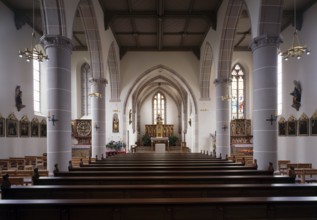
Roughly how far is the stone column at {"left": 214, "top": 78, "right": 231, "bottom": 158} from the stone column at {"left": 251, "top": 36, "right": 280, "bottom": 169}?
20.0 feet

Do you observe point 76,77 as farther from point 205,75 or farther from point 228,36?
point 228,36

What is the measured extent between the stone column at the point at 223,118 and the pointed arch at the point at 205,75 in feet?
15.8

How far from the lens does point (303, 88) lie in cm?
1455

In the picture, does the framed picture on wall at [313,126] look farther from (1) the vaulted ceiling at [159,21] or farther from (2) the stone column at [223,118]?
(1) the vaulted ceiling at [159,21]

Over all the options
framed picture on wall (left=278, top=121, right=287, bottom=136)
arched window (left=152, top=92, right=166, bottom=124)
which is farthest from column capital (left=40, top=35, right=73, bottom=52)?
arched window (left=152, top=92, right=166, bottom=124)

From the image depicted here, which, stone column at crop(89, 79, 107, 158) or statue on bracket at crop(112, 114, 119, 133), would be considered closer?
stone column at crop(89, 79, 107, 158)

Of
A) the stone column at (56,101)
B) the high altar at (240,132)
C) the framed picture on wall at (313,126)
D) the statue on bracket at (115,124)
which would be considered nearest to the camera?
the stone column at (56,101)

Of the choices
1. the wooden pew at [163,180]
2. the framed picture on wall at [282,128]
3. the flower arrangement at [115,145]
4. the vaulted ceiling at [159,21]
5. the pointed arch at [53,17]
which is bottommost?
the flower arrangement at [115,145]

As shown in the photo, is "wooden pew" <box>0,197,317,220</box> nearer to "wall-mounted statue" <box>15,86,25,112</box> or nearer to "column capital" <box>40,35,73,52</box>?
"column capital" <box>40,35,73,52</box>

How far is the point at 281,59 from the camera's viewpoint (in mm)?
17156

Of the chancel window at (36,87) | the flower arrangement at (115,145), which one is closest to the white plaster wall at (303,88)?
the flower arrangement at (115,145)

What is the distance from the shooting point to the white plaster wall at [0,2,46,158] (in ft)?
45.6

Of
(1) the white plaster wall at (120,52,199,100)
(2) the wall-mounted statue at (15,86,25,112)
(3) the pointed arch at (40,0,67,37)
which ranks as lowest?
(2) the wall-mounted statue at (15,86,25,112)

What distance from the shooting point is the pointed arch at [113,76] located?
19797mm
